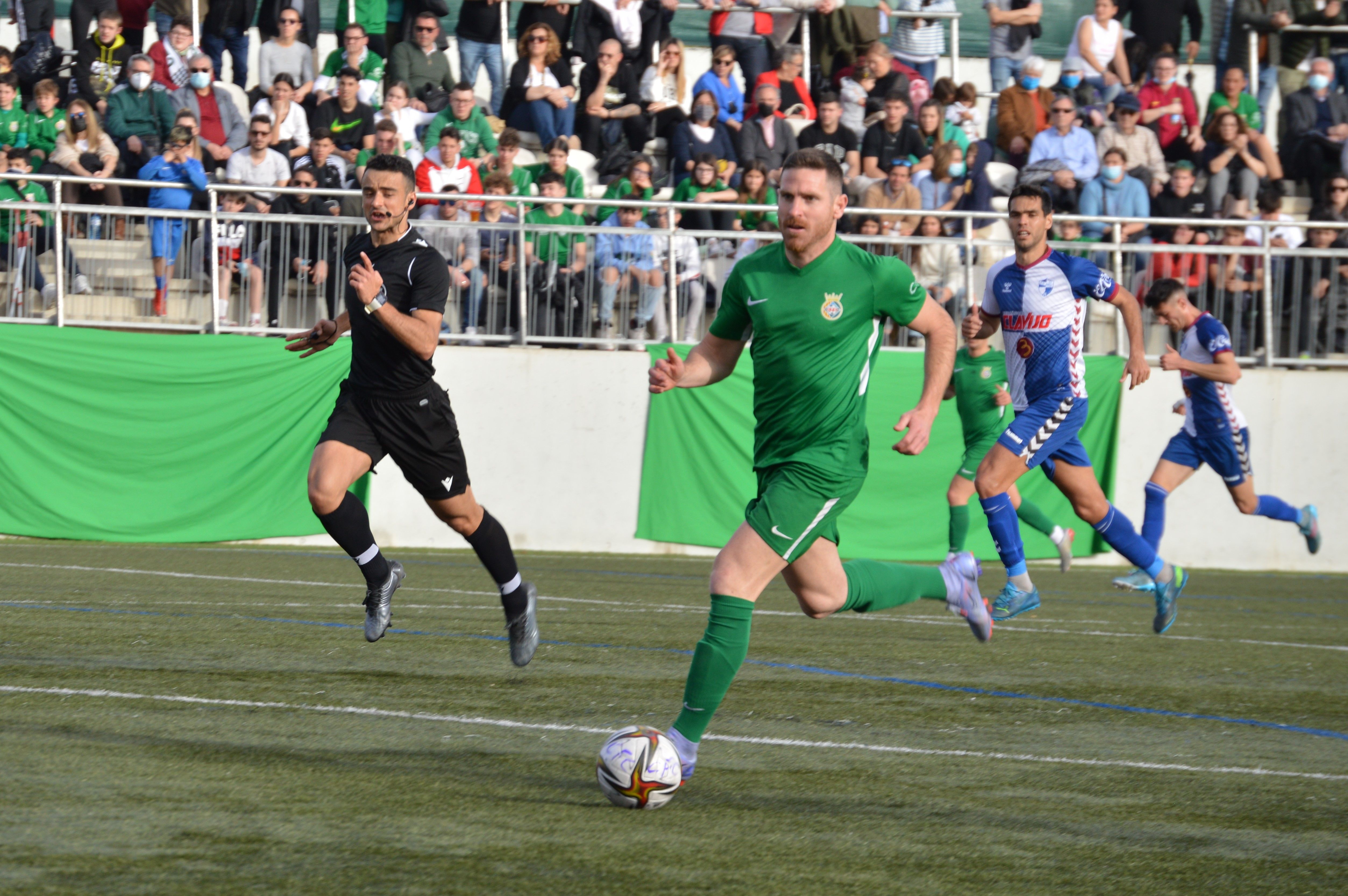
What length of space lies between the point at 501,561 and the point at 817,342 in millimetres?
2713

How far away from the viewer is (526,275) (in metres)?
16.4

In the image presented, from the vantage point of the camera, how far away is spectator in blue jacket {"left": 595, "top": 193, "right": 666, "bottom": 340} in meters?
16.4

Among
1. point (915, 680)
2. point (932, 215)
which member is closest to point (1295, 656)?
point (915, 680)

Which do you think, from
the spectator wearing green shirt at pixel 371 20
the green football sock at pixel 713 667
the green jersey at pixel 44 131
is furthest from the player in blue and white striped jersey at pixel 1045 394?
the spectator wearing green shirt at pixel 371 20

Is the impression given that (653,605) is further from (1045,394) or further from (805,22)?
(805,22)

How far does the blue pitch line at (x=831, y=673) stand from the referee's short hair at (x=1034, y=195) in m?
3.25

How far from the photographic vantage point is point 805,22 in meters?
20.5

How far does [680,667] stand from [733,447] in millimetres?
9043

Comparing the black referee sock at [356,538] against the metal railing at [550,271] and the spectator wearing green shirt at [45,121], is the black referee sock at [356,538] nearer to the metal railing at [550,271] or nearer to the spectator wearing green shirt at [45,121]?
the metal railing at [550,271]

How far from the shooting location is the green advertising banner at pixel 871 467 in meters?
16.8

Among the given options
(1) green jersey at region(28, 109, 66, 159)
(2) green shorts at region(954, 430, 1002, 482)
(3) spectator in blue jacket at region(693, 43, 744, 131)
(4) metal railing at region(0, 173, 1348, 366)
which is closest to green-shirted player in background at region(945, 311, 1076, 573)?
(2) green shorts at region(954, 430, 1002, 482)

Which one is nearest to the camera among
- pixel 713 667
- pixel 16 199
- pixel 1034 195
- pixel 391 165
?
pixel 713 667

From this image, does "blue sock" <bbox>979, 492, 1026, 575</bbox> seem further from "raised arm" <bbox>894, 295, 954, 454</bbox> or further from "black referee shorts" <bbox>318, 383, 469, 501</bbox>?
"raised arm" <bbox>894, 295, 954, 454</bbox>

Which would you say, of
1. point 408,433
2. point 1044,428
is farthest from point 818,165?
point 1044,428
